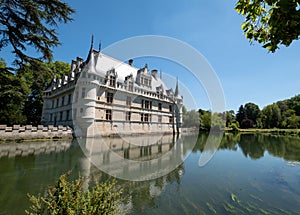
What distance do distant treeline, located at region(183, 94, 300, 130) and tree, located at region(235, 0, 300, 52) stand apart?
111 ft

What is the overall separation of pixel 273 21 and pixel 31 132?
1776 cm

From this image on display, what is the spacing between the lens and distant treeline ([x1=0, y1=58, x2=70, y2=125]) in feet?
31.7

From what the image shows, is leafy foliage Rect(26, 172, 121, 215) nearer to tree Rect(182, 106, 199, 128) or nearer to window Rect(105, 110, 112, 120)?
window Rect(105, 110, 112, 120)

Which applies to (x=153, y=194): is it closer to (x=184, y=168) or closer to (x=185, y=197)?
(x=185, y=197)

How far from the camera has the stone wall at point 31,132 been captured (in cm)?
1305

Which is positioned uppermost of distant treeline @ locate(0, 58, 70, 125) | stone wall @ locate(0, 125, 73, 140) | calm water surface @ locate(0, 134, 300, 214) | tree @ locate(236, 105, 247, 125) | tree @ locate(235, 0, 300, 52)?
tree @ locate(236, 105, 247, 125)

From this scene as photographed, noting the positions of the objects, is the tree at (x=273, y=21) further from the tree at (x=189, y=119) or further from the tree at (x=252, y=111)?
the tree at (x=252, y=111)

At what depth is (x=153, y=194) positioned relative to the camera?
4.70 meters

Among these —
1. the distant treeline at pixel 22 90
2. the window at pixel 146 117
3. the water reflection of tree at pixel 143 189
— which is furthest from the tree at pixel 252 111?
the water reflection of tree at pixel 143 189

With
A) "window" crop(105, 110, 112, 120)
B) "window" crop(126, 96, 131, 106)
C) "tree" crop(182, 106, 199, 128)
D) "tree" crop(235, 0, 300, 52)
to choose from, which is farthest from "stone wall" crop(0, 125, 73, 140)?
"tree" crop(182, 106, 199, 128)

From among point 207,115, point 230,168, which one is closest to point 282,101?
point 207,115

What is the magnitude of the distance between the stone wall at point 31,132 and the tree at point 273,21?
55.9 ft

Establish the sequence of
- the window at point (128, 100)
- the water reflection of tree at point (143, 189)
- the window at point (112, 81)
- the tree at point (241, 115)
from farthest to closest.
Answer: the tree at point (241, 115) < the window at point (128, 100) < the window at point (112, 81) < the water reflection of tree at point (143, 189)

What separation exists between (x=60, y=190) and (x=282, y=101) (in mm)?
87117
